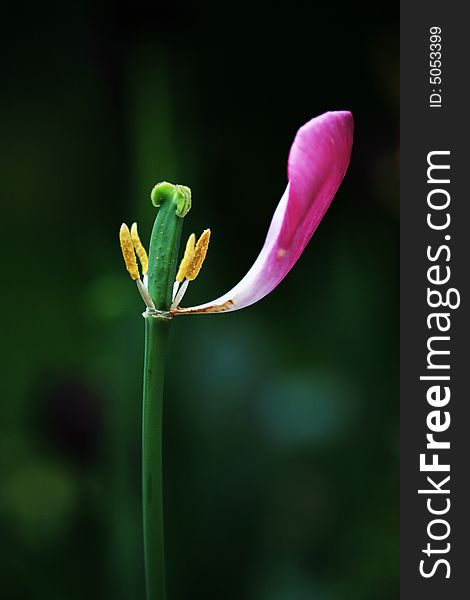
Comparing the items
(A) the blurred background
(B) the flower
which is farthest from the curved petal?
(A) the blurred background

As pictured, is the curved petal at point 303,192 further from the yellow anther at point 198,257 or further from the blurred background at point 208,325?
the blurred background at point 208,325

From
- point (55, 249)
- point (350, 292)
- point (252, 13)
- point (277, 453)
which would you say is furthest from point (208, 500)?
point (252, 13)

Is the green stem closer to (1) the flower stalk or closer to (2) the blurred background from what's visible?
(1) the flower stalk

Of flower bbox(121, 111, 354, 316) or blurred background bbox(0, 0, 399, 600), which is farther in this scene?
blurred background bbox(0, 0, 399, 600)

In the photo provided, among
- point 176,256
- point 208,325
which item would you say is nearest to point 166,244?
point 176,256

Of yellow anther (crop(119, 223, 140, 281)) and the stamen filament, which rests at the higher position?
yellow anther (crop(119, 223, 140, 281))

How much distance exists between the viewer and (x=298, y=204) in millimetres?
460

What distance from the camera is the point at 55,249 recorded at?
3.73ft

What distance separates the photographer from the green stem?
461 mm

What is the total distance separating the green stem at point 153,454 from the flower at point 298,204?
15 mm

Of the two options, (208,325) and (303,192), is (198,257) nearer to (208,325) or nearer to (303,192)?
(303,192)

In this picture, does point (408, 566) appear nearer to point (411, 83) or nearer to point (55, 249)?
point (411, 83)

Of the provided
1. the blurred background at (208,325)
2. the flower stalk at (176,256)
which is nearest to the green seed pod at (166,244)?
the flower stalk at (176,256)

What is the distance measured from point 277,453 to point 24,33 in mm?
572
